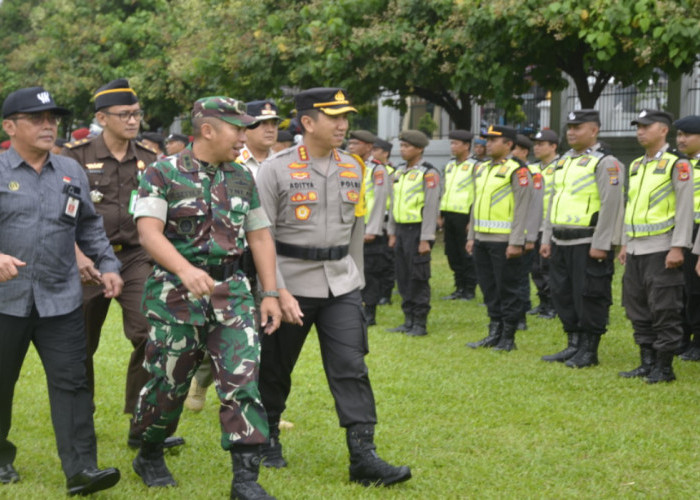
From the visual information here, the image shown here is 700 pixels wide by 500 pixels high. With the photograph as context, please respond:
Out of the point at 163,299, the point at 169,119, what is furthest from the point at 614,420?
the point at 169,119

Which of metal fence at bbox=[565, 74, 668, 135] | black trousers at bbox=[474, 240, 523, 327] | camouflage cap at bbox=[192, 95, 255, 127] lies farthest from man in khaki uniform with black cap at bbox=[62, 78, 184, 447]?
metal fence at bbox=[565, 74, 668, 135]

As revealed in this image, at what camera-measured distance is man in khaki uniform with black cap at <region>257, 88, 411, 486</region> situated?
556 cm

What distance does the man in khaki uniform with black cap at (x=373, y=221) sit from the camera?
1191 cm

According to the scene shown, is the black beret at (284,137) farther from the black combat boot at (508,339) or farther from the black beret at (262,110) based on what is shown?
the black combat boot at (508,339)

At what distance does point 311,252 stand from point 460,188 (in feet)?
27.4

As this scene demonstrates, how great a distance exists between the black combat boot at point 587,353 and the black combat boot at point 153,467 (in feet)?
15.5

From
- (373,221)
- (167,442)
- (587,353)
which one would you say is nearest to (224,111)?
(167,442)

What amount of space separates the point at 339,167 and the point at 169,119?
26.0m

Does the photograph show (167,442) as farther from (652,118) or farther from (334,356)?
(652,118)

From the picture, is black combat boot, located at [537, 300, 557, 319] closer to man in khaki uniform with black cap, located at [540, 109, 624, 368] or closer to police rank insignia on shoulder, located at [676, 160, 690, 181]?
man in khaki uniform with black cap, located at [540, 109, 624, 368]

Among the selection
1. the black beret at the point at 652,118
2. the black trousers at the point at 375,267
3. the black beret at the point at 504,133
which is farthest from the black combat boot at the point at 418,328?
the black beret at the point at 652,118

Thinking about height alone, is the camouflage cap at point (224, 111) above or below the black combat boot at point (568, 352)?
above

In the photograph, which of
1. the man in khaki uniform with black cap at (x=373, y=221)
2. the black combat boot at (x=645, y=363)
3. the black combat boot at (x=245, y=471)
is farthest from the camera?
the man in khaki uniform with black cap at (x=373, y=221)

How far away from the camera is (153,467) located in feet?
18.1
